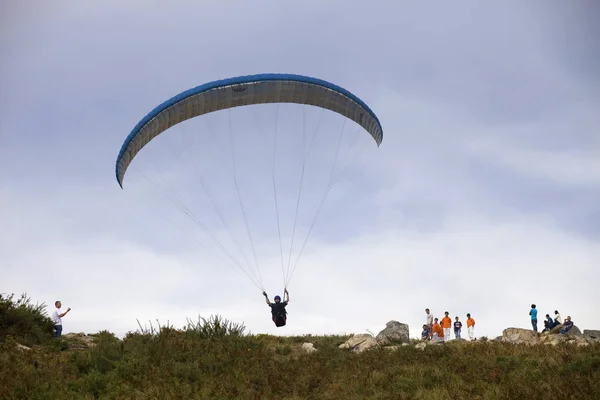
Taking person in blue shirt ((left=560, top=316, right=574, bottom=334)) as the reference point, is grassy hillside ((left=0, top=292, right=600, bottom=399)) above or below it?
below

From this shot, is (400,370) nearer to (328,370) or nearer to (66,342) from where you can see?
(328,370)

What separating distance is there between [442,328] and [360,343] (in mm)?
6271

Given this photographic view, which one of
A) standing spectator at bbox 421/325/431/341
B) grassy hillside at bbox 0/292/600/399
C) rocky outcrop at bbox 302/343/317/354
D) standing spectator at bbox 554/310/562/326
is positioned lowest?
grassy hillside at bbox 0/292/600/399

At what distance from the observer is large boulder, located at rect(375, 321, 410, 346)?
19.1 meters

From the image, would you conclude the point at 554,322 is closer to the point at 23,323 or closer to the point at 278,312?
the point at 278,312

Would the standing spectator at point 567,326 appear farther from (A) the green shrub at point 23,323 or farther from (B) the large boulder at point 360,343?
(A) the green shrub at point 23,323

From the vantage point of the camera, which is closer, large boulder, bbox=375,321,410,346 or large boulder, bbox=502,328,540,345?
large boulder, bbox=502,328,540,345

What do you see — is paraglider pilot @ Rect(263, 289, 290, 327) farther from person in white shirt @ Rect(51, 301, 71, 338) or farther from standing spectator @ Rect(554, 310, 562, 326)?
standing spectator @ Rect(554, 310, 562, 326)

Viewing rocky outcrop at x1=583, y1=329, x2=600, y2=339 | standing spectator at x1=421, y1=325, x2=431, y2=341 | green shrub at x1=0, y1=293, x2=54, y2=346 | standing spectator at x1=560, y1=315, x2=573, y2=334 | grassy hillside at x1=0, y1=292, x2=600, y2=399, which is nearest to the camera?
grassy hillside at x1=0, y1=292, x2=600, y2=399

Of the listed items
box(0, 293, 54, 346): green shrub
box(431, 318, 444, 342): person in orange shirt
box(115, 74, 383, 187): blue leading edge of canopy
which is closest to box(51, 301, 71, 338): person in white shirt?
box(0, 293, 54, 346): green shrub

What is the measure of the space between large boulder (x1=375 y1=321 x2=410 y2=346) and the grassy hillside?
2.82 meters

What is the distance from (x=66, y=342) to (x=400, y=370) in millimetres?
10993

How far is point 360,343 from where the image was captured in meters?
18.3

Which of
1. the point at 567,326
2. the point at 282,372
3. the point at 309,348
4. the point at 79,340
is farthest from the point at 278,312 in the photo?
the point at 567,326
